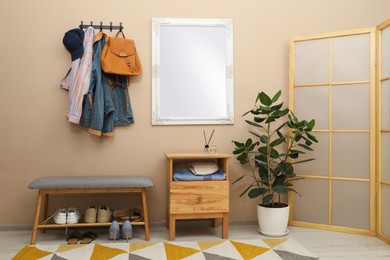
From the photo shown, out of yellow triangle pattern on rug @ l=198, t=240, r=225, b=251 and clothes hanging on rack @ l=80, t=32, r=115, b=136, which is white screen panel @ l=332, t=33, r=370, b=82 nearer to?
yellow triangle pattern on rug @ l=198, t=240, r=225, b=251

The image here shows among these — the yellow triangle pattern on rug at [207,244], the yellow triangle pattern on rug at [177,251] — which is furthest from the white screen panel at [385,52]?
the yellow triangle pattern on rug at [177,251]

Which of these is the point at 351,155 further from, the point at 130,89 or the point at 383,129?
the point at 130,89

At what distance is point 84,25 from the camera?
3.44 meters

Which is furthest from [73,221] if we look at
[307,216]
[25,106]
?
[307,216]

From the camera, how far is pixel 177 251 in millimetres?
2787

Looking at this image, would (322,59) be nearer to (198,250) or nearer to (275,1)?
(275,1)

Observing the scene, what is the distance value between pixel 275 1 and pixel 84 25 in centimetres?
181

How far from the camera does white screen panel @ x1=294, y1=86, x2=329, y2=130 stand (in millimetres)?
3443

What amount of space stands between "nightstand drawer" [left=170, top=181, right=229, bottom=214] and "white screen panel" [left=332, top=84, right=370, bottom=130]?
3.93 ft

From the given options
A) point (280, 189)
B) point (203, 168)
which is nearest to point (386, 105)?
point (280, 189)

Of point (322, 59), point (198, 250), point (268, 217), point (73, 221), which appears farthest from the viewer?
point (322, 59)

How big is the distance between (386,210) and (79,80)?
2776 millimetres

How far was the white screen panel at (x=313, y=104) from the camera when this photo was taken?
3.44m

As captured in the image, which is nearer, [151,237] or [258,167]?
[151,237]
